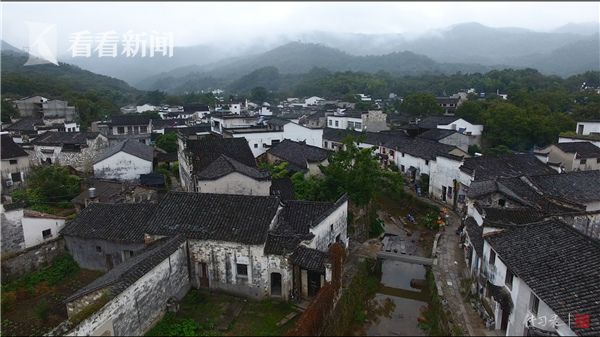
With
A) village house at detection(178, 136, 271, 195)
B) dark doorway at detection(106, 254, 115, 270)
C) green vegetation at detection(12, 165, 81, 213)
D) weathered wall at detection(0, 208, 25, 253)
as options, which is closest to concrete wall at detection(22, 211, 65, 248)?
weathered wall at detection(0, 208, 25, 253)

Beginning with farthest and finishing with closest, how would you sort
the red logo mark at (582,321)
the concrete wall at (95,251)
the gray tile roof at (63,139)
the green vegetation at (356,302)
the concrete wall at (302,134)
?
the concrete wall at (302,134), the gray tile roof at (63,139), the concrete wall at (95,251), the green vegetation at (356,302), the red logo mark at (582,321)

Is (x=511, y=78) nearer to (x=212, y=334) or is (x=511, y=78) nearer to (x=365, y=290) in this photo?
(x=365, y=290)

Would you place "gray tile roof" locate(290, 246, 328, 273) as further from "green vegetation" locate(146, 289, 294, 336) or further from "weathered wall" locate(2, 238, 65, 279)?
"weathered wall" locate(2, 238, 65, 279)

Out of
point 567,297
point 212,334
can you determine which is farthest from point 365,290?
point 567,297

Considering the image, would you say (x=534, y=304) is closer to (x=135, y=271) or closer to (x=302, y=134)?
(x=135, y=271)

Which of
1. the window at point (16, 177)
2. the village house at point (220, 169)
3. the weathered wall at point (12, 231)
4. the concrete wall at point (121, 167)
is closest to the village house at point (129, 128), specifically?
the window at point (16, 177)

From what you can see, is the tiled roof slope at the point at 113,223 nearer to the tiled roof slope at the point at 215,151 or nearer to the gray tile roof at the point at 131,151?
the tiled roof slope at the point at 215,151
